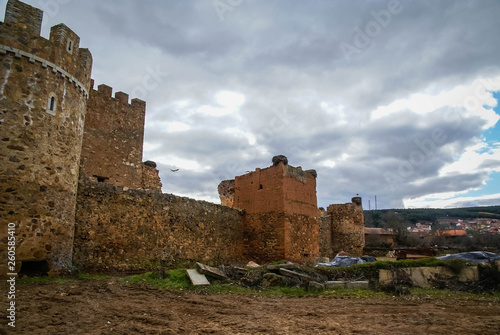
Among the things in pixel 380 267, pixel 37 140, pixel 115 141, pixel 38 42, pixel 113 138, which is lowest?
pixel 380 267

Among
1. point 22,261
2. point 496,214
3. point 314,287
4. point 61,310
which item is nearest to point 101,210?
point 22,261

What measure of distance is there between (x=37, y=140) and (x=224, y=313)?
20.6 ft

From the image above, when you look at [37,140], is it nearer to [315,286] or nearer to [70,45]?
[70,45]

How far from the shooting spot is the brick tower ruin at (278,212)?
15211 millimetres

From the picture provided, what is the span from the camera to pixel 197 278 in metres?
8.59

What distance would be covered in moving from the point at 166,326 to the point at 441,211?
124207 mm

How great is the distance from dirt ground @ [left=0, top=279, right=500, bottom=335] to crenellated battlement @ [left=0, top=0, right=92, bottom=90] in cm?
561

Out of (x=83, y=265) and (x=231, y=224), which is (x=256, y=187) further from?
(x=83, y=265)

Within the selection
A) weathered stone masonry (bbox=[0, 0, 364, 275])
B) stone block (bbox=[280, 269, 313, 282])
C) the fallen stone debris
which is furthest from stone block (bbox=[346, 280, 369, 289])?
weathered stone masonry (bbox=[0, 0, 364, 275])

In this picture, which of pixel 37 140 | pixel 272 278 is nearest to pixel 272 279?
pixel 272 278

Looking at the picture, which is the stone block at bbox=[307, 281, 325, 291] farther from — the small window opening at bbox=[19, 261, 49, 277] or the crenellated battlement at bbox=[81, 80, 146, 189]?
the crenellated battlement at bbox=[81, 80, 146, 189]

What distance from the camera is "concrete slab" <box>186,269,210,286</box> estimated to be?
824 cm

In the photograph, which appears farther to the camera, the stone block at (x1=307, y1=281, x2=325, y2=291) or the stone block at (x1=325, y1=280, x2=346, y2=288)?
the stone block at (x1=325, y1=280, x2=346, y2=288)

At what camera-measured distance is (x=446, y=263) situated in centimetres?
967
